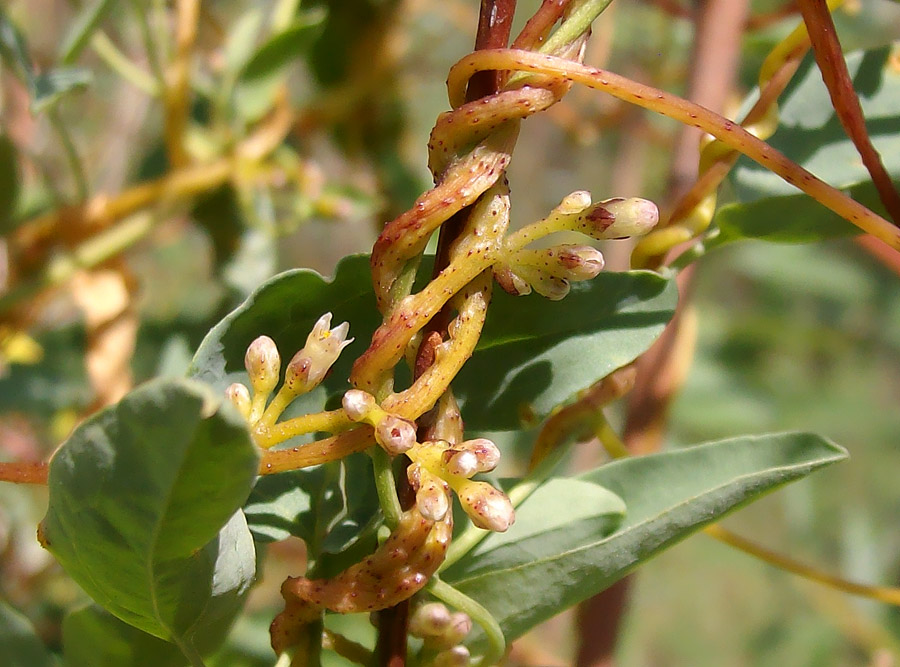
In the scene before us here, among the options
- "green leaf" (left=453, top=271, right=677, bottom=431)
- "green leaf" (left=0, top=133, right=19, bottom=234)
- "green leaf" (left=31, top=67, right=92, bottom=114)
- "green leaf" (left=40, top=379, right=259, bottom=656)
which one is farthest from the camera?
"green leaf" (left=0, top=133, right=19, bottom=234)

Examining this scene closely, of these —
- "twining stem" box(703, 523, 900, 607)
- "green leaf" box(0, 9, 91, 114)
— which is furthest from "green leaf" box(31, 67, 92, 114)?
"twining stem" box(703, 523, 900, 607)

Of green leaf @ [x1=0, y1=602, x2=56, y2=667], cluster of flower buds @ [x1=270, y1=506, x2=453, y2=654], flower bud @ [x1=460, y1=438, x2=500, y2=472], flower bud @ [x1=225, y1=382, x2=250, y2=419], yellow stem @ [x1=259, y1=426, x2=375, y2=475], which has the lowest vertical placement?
green leaf @ [x1=0, y1=602, x2=56, y2=667]

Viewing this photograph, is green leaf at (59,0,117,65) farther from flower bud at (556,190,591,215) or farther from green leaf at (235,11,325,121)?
flower bud at (556,190,591,215)

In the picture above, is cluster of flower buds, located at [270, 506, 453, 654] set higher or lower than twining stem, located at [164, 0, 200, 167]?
lower

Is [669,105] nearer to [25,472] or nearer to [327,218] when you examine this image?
[25,472]

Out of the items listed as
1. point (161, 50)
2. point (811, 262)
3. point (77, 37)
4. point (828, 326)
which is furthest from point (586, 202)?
point (828, 326)

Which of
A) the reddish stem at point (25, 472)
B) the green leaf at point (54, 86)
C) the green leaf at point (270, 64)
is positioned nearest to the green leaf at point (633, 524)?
the reddish stem at point (25, 472)

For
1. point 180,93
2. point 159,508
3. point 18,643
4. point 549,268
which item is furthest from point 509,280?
point 180,93
